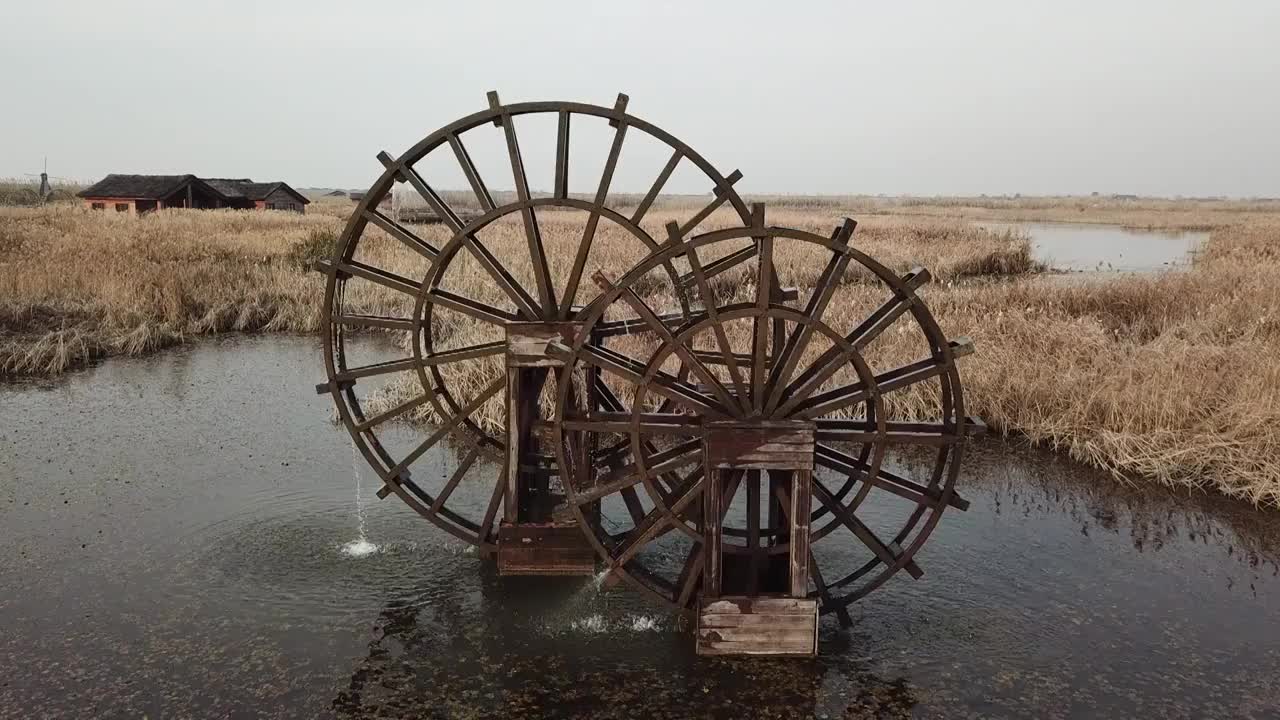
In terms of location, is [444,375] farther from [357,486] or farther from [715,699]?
[715,699]

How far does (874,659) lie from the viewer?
19.2ft

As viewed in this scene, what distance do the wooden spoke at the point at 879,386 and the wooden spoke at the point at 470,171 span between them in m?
2.81

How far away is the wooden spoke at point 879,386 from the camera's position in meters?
5.65

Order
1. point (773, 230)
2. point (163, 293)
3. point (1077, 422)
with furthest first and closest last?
point (163, 293) → point (1077, 422) → point (773, 230)

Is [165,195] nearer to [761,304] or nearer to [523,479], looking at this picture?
[523,479]

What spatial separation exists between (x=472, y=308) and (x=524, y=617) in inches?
88.0

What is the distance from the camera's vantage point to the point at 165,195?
38.0 meters

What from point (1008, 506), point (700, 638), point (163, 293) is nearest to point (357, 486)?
point (700, 638)

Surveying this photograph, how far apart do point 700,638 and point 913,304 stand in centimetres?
241

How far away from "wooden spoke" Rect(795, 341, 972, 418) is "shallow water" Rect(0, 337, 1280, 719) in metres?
1.57

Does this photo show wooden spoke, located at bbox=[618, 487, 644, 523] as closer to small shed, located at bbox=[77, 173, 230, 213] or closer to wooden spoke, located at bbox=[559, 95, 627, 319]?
wooden spoke, located at bbox=[559, 95, 627, 319]

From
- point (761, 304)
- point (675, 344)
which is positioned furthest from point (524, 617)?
point (761, 304)

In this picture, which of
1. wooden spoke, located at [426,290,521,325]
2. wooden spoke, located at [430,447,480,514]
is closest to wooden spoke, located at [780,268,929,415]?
wooden spoke, located at [426,290,521,325]

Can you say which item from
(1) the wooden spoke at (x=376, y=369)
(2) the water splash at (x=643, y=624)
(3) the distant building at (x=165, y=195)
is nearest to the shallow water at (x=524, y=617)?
(2) the water splash at (x=643, y=624)
